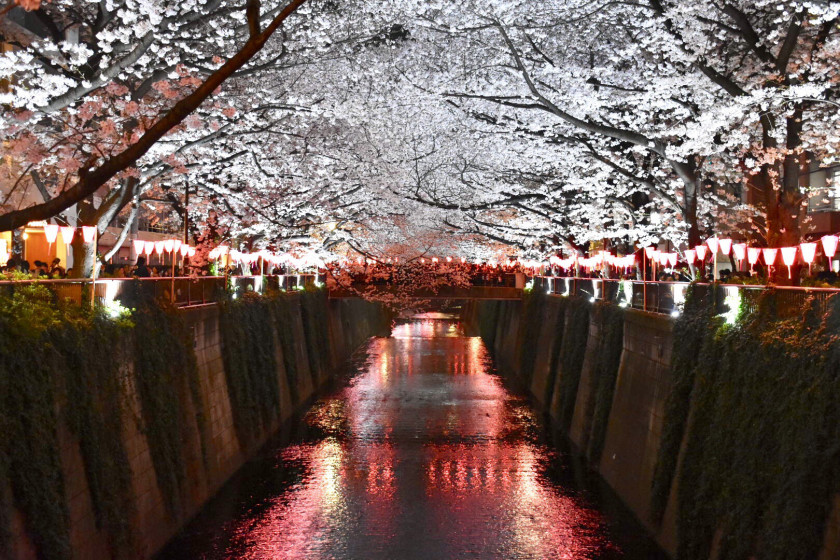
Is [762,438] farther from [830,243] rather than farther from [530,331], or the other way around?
[530,331]

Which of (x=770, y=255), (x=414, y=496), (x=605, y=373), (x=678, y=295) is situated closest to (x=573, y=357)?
(x=605, y=373)

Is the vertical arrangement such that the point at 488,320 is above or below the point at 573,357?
below

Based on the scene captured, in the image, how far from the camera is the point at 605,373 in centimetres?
1989

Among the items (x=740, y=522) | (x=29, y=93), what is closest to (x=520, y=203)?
(x=29, y=93)

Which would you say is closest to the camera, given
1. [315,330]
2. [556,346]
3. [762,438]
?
[762,438]

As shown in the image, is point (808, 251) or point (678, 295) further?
point (678, 295)

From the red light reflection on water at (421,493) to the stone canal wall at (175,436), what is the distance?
1419mm

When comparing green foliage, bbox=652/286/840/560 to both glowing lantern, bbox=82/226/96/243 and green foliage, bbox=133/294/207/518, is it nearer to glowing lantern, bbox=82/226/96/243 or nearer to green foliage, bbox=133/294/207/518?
green foliage, bbox=133/294/207/518

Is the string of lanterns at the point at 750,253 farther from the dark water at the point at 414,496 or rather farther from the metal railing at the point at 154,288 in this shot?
the metal railing at the point at 154,288

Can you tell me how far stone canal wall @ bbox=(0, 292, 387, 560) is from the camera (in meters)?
10.1

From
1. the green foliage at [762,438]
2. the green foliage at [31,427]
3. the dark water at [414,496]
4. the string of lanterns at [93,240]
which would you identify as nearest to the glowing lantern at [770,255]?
the green foliage at [762,438]

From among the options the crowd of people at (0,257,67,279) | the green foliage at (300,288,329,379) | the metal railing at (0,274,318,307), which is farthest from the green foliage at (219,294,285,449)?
the green foliage at (300,288,329,379)

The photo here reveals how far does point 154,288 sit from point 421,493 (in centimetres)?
741

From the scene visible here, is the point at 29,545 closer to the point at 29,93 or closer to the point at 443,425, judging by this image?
the point at 29,93
